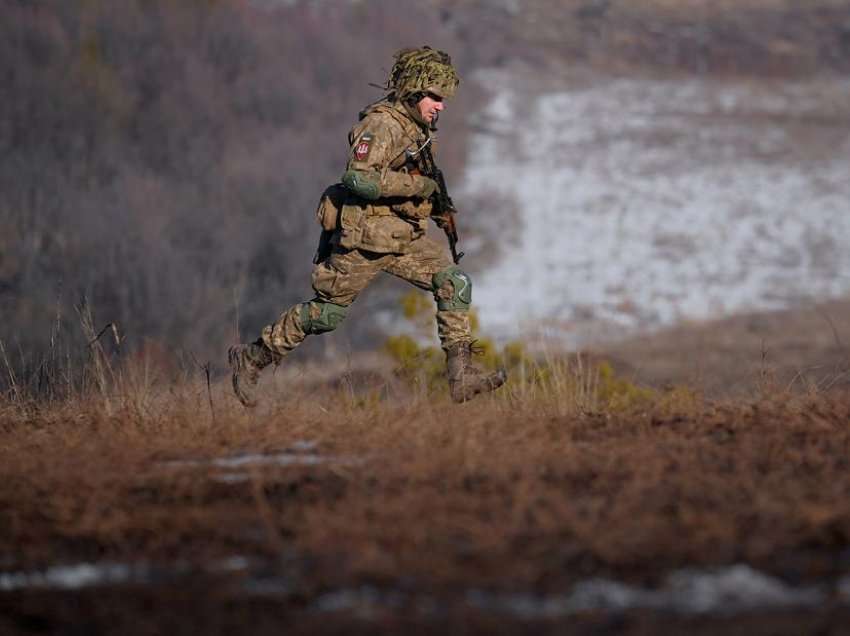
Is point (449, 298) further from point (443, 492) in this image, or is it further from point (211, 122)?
point (211, 122)

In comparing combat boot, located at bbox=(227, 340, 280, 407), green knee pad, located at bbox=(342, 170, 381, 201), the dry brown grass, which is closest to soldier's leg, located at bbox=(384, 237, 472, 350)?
green knee pad, located at bbox=(342, 170, 381, 201)

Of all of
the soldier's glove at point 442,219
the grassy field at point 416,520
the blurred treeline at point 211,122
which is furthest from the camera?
the blurred treeline at point 211,122

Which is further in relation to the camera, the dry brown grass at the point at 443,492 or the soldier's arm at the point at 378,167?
the soldier's arm at the point at 378,167

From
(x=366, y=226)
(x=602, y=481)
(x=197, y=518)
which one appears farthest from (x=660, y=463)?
(x=366, y=226)

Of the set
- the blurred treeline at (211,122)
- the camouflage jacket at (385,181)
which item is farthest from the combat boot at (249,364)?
the blurred treeline at (211,122)

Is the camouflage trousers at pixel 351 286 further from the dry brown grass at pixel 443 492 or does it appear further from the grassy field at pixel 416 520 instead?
the grassy field at pixel 416 520

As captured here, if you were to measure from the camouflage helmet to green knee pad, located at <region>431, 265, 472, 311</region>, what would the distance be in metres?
0.85

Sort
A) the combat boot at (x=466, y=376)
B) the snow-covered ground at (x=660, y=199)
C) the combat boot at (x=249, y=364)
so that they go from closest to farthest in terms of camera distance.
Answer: the combat boot at (x=466, y=376) < the combat boot at (x=249, y=364) < the snow-covered ground at (x=660, y=199)

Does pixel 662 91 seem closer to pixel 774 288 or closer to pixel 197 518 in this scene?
pixel 774 288

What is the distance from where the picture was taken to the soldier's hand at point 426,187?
665 centimetres

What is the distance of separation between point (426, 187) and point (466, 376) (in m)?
0.92

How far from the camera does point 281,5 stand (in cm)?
4894

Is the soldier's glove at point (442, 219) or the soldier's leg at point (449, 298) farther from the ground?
the soldier's glove at point (442, 219)

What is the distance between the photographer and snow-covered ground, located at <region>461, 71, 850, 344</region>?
26.6 meters
